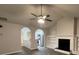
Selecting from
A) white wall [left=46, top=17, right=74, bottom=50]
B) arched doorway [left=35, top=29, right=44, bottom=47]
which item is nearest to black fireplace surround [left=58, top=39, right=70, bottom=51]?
white wall [left=46, top=17, right=74, bottom=50]

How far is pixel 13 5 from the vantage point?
1.71m

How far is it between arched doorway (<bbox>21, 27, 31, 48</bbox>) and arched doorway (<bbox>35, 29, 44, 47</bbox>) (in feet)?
0.46

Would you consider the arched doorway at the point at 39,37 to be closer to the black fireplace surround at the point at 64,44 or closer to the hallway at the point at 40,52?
the hallway at the point at 40,52

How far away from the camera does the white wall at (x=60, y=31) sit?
1857 mm

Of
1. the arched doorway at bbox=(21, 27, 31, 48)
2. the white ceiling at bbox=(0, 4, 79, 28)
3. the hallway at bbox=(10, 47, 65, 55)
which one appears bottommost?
the hallway at bbox=(10, 47, 65, 55)

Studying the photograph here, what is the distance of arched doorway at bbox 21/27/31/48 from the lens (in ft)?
6.31

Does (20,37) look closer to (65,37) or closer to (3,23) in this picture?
(3,23)

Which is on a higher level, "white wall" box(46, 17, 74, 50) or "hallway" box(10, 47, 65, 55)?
"white wall" box(46, 17, 74, 50)

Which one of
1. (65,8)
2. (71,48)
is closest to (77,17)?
(65,8)

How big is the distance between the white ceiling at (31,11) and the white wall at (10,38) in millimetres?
114

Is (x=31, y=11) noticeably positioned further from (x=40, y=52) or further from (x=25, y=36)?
(x=40, y=52)

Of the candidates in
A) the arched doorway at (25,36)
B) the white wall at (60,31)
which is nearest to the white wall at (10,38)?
the arched doorway at (25,36)

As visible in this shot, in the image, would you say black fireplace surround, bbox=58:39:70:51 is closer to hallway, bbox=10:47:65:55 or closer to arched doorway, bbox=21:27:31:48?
hallway, bbox=10:47:65:55
